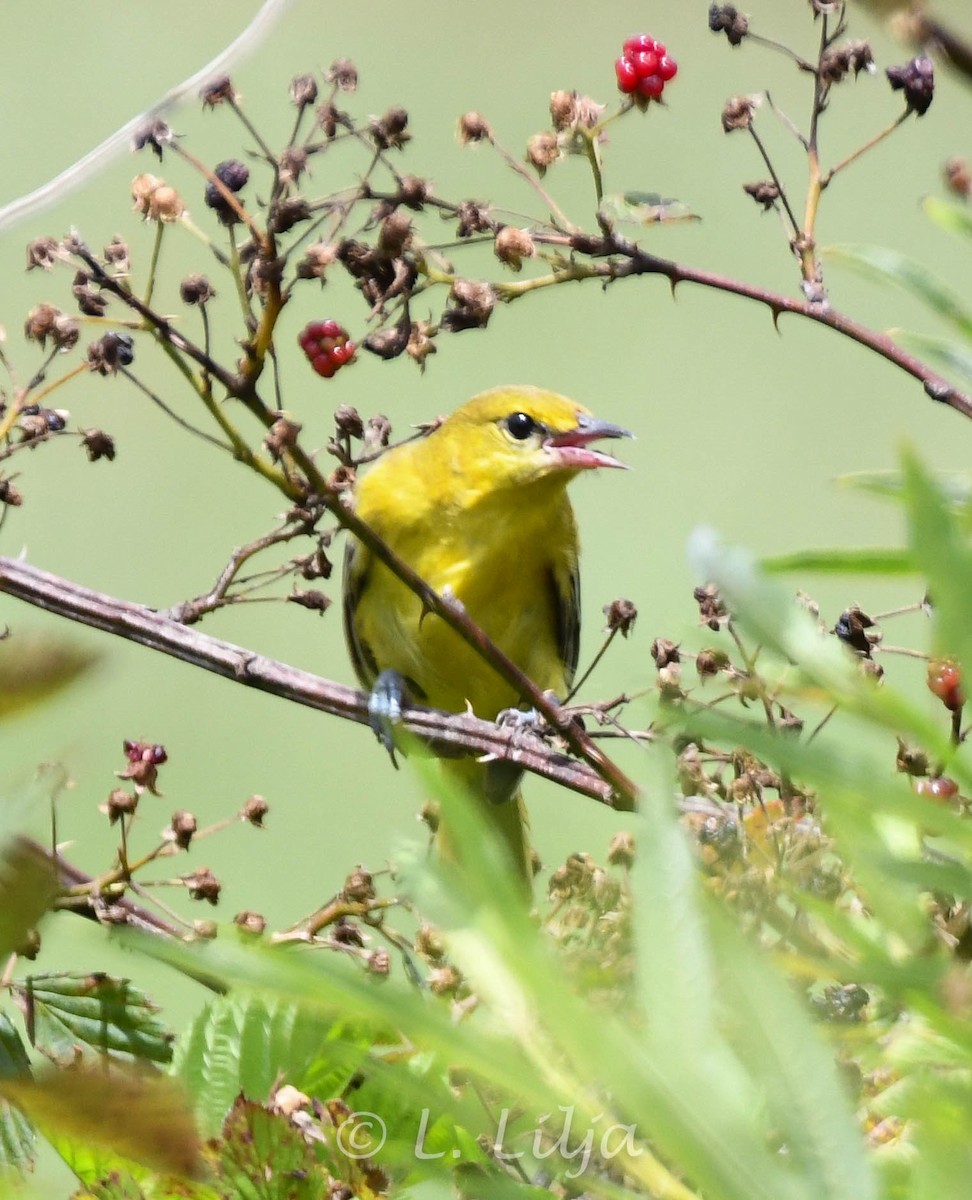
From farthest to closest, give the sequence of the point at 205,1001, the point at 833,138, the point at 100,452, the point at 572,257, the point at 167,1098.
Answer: the point at 833,138
the point at 100,452
the point at 572,257
the point at 205,1001
the point at 167,1098

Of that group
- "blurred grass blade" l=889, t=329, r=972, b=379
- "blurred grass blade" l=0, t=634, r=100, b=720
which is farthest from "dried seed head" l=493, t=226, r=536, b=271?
"blurred grass blade" l=0, t=634, r=100, b=720

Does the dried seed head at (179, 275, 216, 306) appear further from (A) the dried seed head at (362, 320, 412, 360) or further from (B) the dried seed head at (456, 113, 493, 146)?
(B) the dried seed head at (456, 113, 493, 146)

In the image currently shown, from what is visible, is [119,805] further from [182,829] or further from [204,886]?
[204,886]

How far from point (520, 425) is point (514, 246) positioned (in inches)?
66.9

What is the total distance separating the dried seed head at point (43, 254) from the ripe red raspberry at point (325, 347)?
22cm

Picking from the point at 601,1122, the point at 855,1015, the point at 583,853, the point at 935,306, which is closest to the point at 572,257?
the point at 583,853

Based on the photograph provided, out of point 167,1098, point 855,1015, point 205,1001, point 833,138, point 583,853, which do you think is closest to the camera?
point 167,1098

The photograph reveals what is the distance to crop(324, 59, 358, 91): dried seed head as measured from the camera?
1.18m

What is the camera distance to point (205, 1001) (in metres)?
0.64

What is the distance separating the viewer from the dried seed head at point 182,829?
1.21 metres

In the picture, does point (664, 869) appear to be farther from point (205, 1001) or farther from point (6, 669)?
point (205, 1001)

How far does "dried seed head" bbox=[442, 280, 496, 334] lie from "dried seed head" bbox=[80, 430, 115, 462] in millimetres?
451

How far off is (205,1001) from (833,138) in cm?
801

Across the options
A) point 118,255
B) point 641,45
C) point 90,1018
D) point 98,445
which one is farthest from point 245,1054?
point 641,45
